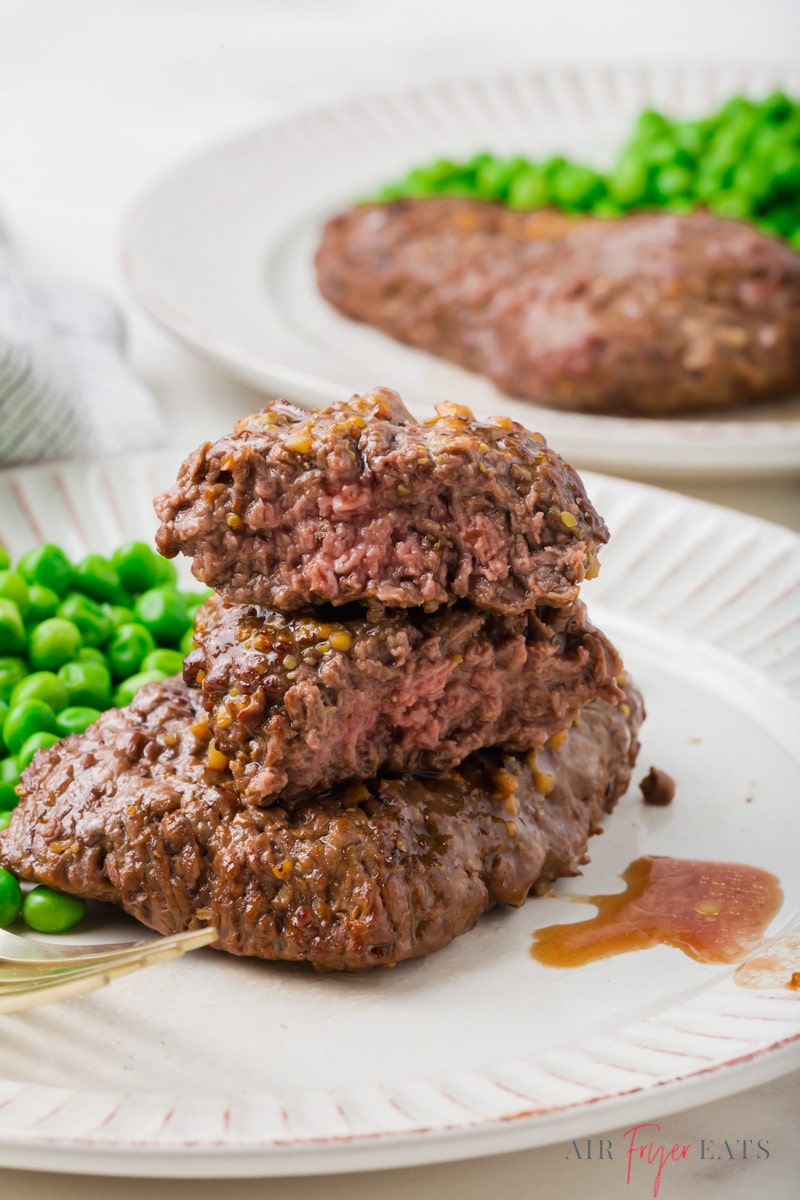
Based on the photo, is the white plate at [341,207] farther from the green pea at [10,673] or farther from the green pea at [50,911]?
the green pea at [50,911]

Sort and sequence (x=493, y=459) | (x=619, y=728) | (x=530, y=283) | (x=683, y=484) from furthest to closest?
(x=530, y=283) → (x=683, y=484) → (x=619, y=728) → (x=493, y=459)

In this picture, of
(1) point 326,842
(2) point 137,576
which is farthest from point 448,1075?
(2) point 137,576

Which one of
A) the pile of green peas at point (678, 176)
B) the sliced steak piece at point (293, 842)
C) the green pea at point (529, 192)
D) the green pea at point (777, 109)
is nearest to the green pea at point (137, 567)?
the sliced steak piece at point (293, 842)

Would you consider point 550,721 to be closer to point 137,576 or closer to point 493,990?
point 493,990

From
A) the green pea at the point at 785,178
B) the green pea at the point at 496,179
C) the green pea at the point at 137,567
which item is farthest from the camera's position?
the green pea at the point at 496,179

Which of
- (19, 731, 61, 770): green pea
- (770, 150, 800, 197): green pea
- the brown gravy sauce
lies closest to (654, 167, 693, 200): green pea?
(770, 150, 800, 197): green pea

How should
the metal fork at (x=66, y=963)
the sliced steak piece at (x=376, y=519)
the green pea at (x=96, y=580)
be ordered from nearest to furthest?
the metal fork at (x=66, y=963), the sliced steak piece at (x=376, y=519), the green pea at (x=96, y=580)
